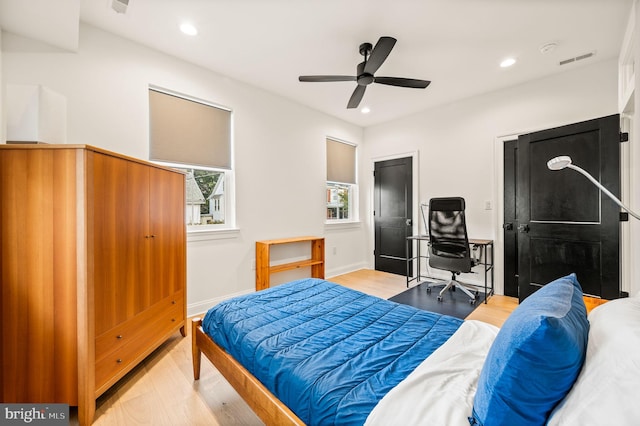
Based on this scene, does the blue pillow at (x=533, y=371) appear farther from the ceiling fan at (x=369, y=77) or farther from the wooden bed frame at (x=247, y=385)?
the ceiling fan at (x=369, y=77)

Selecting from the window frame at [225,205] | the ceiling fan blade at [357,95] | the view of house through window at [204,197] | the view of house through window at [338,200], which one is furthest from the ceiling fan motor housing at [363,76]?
the view of house through window at [338,200]

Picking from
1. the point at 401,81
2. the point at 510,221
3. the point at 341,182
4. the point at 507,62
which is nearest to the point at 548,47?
the point at 507,62

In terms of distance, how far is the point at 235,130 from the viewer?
3.40 meters

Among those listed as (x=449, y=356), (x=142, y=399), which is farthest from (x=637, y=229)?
(x=142, y=399)

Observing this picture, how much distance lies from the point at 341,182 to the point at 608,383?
450 cm

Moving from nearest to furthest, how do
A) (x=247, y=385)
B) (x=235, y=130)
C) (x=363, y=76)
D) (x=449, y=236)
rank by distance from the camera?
(x=247, y=385)
(x=363, y=76)
(x=235, y=130)
(x=449, y=236)

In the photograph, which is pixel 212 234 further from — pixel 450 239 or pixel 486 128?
pixel 486 128

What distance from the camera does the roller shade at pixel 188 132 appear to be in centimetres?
282

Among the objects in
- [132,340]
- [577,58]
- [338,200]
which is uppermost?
[577,58]

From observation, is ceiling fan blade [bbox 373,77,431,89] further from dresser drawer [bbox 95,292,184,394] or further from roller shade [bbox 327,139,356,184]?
dresser drawer [bbox 95,292,184,394]

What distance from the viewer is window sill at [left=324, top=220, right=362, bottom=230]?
465 centimetres

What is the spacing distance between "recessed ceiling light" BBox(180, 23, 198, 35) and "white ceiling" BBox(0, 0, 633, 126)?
0.16 ft

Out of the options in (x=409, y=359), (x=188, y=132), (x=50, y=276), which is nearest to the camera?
(x=409, y=359)

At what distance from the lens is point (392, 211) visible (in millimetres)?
4941
